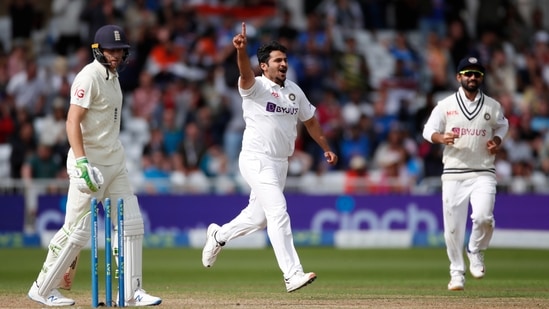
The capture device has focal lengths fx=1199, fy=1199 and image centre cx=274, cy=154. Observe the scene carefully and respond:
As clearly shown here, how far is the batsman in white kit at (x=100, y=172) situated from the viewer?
291 inches

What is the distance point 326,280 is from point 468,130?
208 cm

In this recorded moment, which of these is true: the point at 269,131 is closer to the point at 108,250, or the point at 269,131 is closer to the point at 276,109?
the point at 276,109

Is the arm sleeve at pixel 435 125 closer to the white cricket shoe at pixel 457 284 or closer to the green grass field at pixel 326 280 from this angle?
the white cricket shoe at pixel 457 284

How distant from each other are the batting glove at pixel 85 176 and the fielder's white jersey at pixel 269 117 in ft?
4.97

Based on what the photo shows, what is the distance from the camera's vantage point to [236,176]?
15.8m

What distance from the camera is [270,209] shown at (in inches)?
321

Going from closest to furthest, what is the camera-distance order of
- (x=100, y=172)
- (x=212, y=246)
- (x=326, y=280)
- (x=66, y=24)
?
(x=100, y=172) < (x=212, y=246) < (x=326, y=280) < (x=66, y=24)

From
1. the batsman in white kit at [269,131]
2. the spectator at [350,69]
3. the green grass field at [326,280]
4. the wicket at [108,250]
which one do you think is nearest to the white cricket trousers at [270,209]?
the batsman in white kit at [269,131]

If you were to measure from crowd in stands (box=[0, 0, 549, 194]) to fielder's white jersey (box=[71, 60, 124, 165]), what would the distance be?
314 inches

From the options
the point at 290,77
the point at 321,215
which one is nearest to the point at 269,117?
the point at 321,215

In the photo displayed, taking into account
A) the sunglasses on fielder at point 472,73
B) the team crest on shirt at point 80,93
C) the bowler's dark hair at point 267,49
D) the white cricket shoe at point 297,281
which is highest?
the bowler's dark hair at point 267,49

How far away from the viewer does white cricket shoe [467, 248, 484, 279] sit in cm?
969

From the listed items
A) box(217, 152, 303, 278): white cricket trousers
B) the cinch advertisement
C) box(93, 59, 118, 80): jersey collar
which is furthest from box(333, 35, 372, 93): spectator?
box(93, 59, 118, 80): jersey collar

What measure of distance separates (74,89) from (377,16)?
40.1 ft
